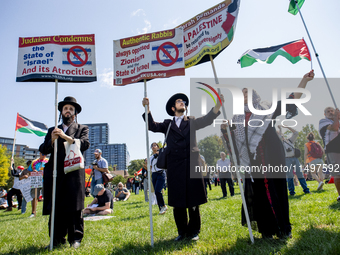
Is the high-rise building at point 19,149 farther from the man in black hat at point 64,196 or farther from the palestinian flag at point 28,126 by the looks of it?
the man in black hat at point 64,196

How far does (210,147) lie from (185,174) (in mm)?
964

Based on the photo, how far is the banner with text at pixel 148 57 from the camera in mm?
4293

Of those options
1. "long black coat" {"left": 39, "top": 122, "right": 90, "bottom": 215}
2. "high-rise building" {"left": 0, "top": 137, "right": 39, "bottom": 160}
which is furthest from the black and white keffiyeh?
"high-rise building" {"left": 0, "top": 137, "right": 39, "bottom": 160}

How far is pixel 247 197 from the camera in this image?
3699 millimetres

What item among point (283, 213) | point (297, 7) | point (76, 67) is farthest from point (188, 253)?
point (297, 7)

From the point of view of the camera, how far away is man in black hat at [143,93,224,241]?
12.4 feet

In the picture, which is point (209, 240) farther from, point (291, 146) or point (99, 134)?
point (99, 134)

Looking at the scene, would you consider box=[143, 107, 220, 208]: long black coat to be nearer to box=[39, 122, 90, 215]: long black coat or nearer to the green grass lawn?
the green grass lawn

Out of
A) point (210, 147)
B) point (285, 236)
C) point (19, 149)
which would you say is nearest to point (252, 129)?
point (210, 147)

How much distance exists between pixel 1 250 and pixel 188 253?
10.5ft

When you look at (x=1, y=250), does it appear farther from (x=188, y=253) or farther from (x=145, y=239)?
(x=188, y=253)

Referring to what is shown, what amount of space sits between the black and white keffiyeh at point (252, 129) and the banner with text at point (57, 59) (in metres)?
2.93

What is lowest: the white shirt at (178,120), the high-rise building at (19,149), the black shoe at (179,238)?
the black shoe at (179,238)

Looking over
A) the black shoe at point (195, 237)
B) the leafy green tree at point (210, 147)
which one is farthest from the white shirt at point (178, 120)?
the black shoe at point (195, 237)
